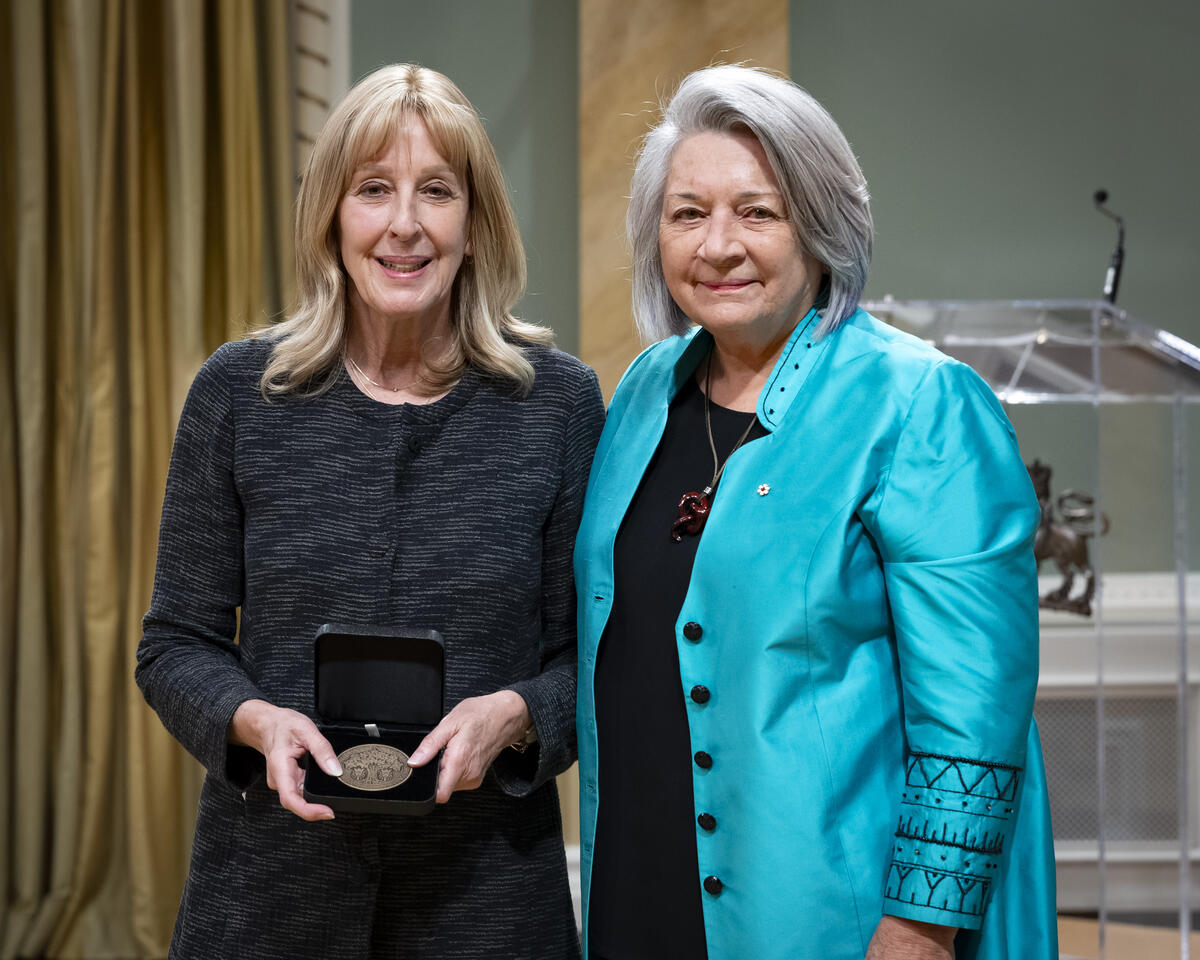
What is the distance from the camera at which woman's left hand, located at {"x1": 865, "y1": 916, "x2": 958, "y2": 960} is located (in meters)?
1.26

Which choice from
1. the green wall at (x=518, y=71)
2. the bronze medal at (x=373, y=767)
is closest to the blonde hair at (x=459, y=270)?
the bronze medal at (x=373, y=767)

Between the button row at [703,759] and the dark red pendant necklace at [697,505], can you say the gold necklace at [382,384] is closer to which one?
the dark red pendant necklace at [697,505]

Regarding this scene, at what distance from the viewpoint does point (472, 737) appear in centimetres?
141

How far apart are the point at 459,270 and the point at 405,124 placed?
23 cm

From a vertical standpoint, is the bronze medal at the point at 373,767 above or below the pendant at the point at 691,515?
below

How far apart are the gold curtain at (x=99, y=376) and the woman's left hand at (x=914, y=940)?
2523 mm

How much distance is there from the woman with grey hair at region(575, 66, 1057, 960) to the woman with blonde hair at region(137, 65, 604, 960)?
0.39 ft

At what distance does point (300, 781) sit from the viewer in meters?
1.35

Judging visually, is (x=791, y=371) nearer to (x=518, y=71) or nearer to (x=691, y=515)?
(x=691, y=515)

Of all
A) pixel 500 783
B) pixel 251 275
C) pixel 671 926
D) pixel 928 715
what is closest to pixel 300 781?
pixel 500 783

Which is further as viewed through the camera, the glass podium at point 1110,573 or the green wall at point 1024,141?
the green wall at point 1024,141

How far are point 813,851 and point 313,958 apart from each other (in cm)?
64

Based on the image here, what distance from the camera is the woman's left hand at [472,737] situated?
1.36m

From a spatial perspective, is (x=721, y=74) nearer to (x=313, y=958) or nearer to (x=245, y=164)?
(x=313, y=958)
